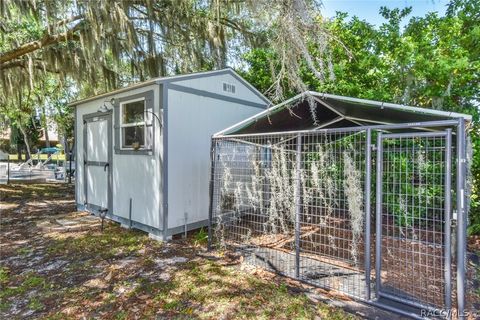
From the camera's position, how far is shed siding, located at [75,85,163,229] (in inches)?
180

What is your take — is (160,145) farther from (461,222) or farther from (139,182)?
(461,222)

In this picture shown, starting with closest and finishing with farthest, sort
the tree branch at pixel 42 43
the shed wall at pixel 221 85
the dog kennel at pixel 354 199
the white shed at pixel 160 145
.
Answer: the dog kennel at pixel 354 199
the white shed at pixel 160 145
the shed wall at pixel 221 85
the tree branch at pixel 42 43

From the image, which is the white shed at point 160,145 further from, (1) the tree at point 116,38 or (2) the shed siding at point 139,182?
(1) the tree at point 116,38

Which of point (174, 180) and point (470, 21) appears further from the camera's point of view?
point (470, 21)

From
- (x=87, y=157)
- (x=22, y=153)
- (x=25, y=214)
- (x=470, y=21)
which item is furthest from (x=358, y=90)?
(x=22, y=153)

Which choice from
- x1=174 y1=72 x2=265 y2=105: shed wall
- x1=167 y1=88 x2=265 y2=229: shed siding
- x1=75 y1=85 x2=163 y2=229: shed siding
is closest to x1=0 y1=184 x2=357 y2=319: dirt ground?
x1=75 y1=85 x2=163 y2=229: shed siding

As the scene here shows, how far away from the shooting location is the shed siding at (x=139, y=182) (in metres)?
4.57

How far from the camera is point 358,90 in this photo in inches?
230

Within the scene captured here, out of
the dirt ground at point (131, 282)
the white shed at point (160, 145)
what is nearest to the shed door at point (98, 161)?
the white shed at point (160, 145)

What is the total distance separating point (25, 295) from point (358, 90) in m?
6.05

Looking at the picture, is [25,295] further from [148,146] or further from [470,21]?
[470,21]

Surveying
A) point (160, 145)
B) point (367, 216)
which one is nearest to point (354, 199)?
point (367, 216)

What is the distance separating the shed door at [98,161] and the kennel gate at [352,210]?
8.14 ft

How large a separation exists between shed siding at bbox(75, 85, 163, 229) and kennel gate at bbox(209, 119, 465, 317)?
95 centimetres
